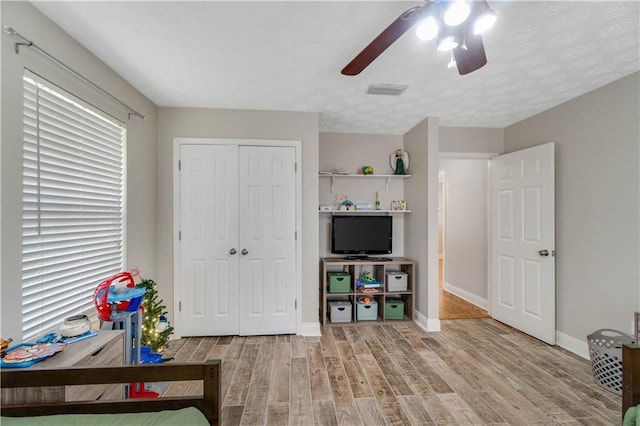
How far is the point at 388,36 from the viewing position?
4.42 ft

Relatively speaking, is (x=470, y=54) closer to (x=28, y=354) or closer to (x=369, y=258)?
(x=28, y=354)

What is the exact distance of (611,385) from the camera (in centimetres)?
219

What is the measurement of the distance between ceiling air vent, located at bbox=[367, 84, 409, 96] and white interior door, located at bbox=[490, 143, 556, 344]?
5.72 feet

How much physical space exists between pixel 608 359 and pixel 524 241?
52.9 inches

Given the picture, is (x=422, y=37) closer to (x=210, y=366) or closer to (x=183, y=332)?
(x=210, y=366)

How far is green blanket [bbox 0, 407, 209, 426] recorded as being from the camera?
3.05 feet

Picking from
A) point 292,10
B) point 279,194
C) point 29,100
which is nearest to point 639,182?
point 292,10

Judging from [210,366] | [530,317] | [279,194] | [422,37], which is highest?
[422,37]

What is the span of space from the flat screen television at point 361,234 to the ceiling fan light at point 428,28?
2578 mm

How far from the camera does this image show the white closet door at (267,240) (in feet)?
10.4

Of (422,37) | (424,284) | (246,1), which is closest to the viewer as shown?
(422,37)

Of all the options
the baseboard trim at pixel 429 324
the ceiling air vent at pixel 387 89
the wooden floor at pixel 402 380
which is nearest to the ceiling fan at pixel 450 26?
the ceiling air vent at pixel 387 89

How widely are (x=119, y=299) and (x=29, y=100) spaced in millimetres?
1202

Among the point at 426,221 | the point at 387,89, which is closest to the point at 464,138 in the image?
the point at 426,221
